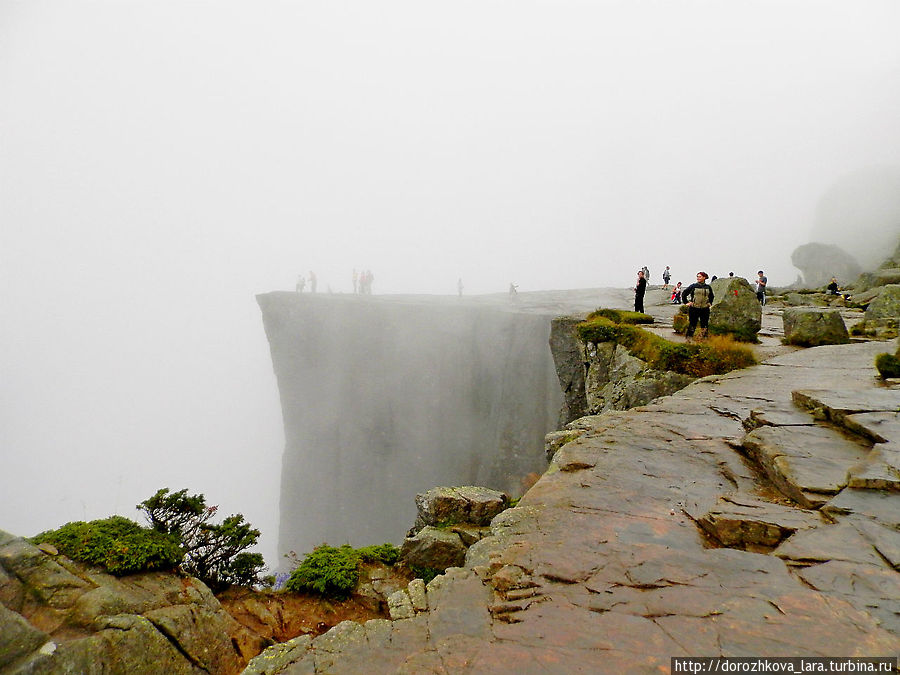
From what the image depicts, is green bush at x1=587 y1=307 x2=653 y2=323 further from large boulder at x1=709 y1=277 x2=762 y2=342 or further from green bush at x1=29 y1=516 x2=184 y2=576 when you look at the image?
green bush at x1=29 y1=516 x2=184 y2=576

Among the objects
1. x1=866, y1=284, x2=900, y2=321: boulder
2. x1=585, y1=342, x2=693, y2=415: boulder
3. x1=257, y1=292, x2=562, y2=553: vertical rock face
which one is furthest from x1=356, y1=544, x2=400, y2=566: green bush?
x1=257, y1=292, x2=562, y2=553: vertical rock face

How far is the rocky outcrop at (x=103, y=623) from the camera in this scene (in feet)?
16.8

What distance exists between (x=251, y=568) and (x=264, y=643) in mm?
2471

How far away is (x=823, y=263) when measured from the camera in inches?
2702

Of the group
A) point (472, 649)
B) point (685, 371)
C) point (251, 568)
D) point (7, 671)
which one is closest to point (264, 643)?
point (251, 568)

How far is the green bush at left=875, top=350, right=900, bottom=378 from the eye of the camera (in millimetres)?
9625

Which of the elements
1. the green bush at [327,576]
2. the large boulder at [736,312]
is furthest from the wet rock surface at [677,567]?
the large boulder at [736,312]

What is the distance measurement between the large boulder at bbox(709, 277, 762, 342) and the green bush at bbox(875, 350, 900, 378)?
21.6 feet

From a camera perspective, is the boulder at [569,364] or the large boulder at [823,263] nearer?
the boulder at [569,364]

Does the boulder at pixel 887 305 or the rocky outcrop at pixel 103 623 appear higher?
the boulder at pixel 887 305

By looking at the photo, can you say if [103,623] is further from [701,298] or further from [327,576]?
[701,298]

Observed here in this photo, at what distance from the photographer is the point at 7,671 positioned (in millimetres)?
4742

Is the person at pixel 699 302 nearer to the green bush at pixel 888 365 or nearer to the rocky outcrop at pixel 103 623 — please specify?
the green bush at pixel 888 365

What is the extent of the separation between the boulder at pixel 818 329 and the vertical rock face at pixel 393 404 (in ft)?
58.4
